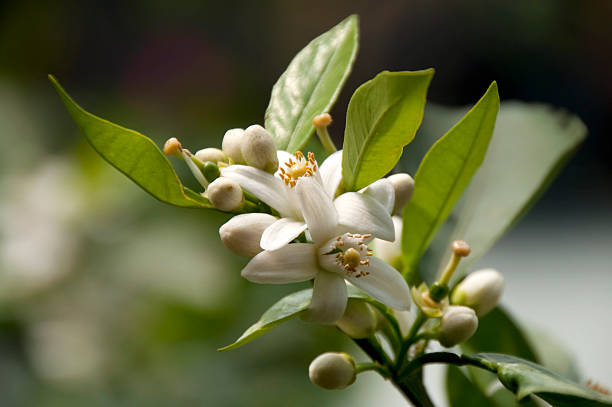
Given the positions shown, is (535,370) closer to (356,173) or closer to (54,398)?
(356,173)

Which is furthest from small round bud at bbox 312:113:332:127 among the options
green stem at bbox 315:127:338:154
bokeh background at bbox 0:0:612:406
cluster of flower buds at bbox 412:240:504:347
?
bokeh background at bbox 0:0:612:406

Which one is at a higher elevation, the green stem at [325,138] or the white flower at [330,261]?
the green stem at [325,138]

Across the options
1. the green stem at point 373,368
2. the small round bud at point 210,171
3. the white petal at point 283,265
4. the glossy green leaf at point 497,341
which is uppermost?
the small round bud at point 210,171

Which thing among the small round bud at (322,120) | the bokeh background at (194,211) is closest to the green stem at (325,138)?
the small round bud at (322,120)

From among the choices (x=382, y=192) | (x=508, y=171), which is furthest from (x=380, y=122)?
(x=508, y=171)

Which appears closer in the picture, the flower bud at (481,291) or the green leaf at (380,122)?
the green leaf at (380,122)

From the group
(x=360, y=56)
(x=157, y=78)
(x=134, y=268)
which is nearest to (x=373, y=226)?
(x=134, y=268)

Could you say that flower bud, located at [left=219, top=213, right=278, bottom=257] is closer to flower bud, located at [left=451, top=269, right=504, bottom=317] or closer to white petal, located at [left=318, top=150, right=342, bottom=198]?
white petal, located at [left=318, top=150, right=342, bottom=198]

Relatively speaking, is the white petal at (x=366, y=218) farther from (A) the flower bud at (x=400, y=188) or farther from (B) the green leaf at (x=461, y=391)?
(B) the green leaf at (x=461, y=391)
